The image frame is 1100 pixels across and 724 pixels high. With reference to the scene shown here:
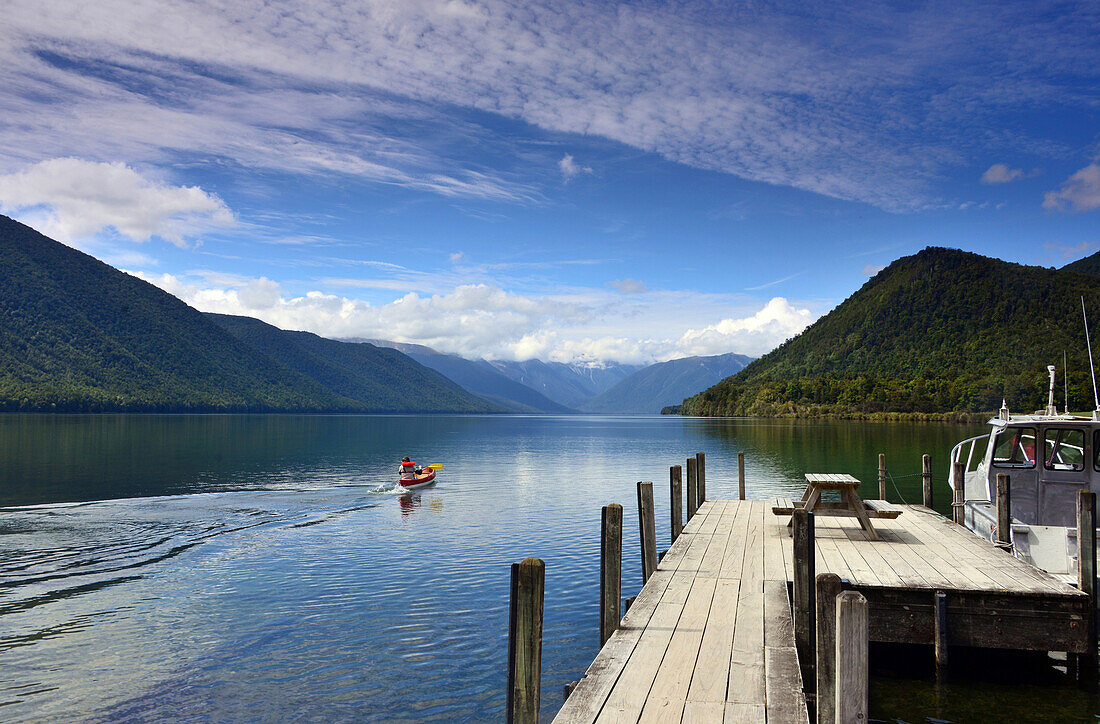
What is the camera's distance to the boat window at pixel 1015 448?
1562 cm

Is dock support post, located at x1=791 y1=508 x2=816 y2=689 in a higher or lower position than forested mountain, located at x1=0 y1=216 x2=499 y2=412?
lower

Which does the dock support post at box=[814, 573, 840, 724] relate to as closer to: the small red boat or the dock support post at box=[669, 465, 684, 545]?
the dock support post at box=[669, 465, 684, 545]

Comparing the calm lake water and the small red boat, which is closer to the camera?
the calm lake water

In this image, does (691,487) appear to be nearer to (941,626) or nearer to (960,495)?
(960,495)

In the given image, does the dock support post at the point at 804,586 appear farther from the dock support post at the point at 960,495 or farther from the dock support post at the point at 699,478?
the dock support post at the point at 699,478

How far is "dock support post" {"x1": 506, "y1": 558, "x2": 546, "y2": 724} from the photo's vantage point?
21.4ft

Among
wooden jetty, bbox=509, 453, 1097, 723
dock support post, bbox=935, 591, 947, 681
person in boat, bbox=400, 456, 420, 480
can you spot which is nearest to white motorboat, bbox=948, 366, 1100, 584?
wooden jetty, bbox=509, 453, 1097, 723

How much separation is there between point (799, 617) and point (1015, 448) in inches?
388

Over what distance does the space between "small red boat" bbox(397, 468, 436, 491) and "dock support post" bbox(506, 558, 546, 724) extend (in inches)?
1180

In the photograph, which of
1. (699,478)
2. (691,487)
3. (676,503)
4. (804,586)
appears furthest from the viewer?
(699,478)

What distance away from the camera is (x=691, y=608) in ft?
30.7

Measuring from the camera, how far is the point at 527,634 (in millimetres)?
6586

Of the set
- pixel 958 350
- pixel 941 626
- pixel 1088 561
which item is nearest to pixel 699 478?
pixel 941 626

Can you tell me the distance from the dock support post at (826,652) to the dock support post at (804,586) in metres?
3.18
